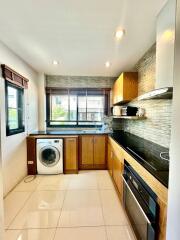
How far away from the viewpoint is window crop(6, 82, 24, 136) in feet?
8.80

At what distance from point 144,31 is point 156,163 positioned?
1697 millimetres

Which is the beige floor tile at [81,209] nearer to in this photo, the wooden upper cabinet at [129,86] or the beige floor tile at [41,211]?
the beige floor tile at [41,211]

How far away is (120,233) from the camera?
182 cm

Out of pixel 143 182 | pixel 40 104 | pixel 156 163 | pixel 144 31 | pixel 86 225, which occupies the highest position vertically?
pixel 144 31

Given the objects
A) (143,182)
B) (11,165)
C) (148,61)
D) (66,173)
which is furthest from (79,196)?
(148,61)

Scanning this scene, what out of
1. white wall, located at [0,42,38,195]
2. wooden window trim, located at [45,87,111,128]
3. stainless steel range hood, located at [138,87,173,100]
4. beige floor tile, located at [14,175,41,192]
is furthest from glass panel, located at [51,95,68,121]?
stainless steel range hood, located at [138,87,173,100]

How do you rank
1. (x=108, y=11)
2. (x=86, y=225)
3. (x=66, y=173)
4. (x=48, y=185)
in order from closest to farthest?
(x=108, y=11), (x=86, y=225), (x=48, y=185), (x=66, y=173)

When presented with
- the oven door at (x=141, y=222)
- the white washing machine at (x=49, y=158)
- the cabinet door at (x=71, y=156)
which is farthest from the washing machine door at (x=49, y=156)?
the oven door at (x=141, y=222)

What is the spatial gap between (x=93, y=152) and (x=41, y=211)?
1896mm

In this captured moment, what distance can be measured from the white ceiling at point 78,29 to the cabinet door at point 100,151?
1836 mm

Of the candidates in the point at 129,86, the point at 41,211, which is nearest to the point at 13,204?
the point at 41,211

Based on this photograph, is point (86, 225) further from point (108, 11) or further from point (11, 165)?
point (108, 11)

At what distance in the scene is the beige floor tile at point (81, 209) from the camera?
6.54 feet

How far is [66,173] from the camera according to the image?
363 centimetres
